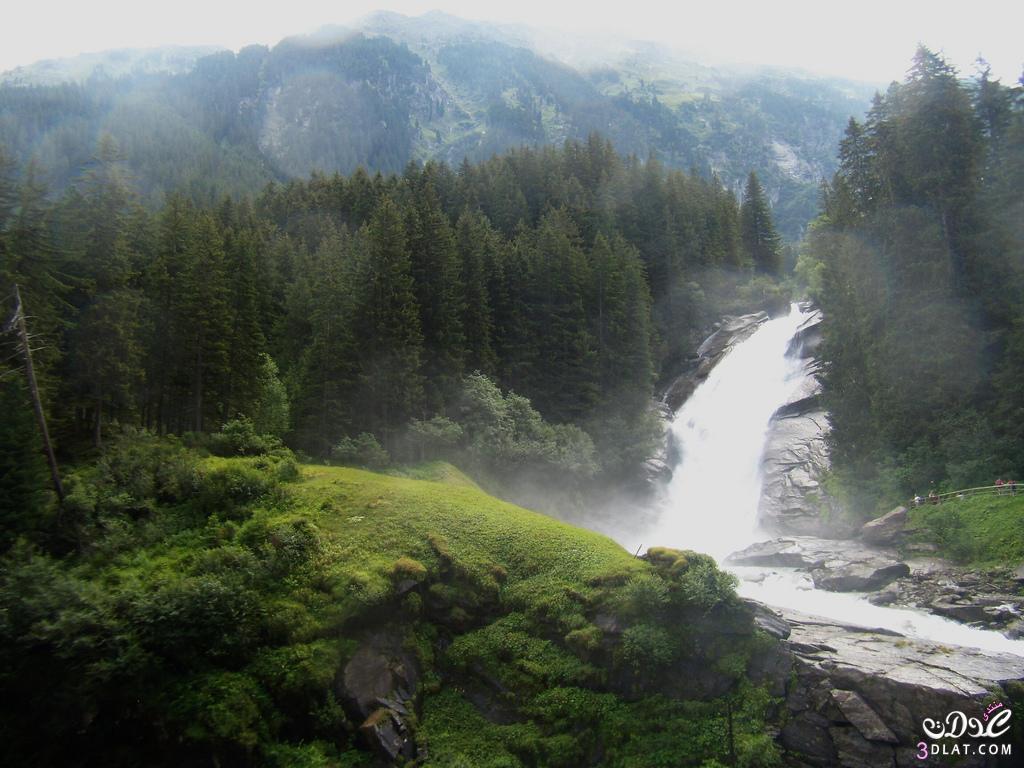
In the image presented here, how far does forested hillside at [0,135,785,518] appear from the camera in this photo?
97.1 ft

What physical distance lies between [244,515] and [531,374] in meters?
Answer: 27.6

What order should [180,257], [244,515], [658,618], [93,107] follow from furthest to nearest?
[93,107]
[180,257]
[244,515]
[658,618]

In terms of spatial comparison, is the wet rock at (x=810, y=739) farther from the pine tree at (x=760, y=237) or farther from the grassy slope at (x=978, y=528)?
the pine tree at (x=760, y=237)

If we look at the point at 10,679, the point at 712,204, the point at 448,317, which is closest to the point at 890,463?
the point at 448,317

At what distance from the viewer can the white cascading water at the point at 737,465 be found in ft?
95.5

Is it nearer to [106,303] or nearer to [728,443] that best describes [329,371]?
[106,303]

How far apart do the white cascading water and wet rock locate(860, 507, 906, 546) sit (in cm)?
436

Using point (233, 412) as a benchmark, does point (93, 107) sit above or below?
above

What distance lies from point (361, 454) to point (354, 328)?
9.03 m

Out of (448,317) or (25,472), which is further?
(448,317)

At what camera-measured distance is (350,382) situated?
3719 cm

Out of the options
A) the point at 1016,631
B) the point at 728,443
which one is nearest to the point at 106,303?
the point at 1016,631

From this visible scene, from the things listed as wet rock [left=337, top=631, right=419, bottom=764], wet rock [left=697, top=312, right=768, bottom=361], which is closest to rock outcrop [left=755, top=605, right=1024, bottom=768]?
wet rock [left=337, top=631, right=419, bottom=764]

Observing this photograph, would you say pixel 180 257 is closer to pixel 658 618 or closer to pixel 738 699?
pixel 658 618
